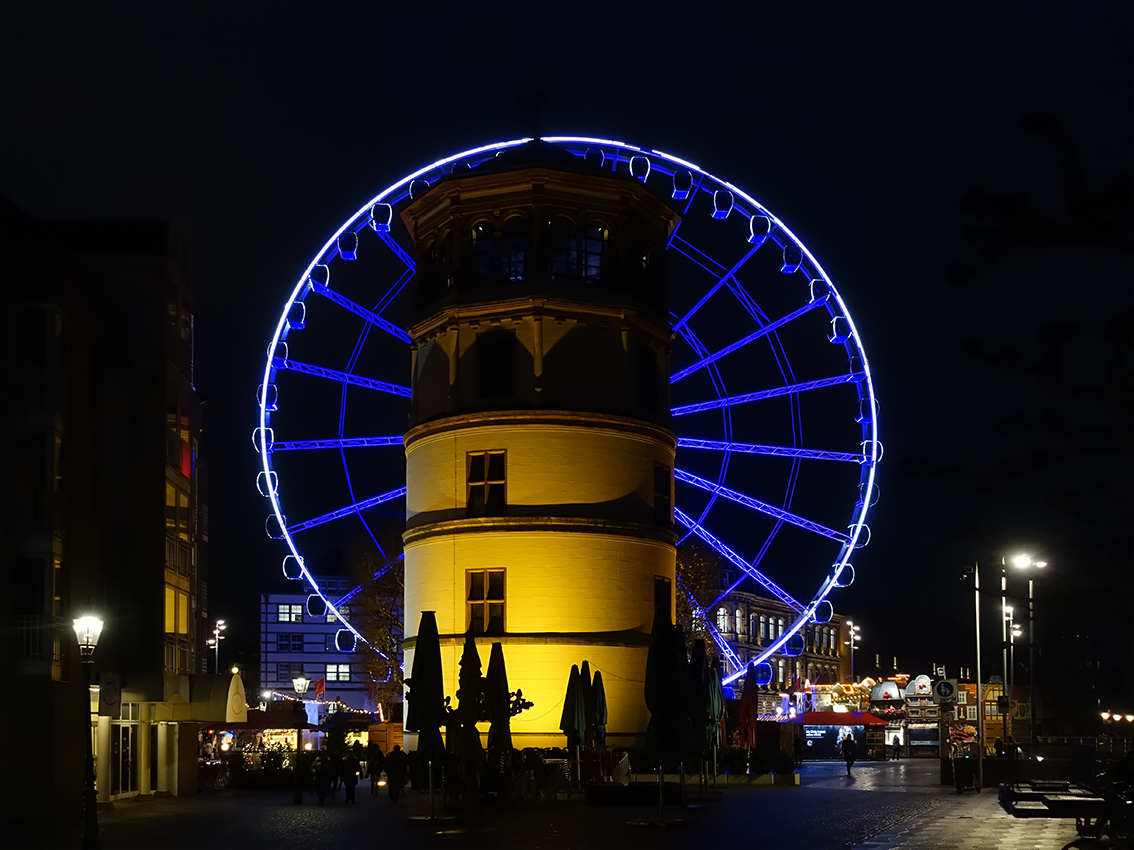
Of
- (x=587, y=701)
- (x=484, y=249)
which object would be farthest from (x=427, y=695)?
(x=484, y=249)

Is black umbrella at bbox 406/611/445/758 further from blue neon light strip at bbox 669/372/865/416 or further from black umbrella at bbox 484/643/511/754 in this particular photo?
blue neon light strip at bbox 669/372/865/416

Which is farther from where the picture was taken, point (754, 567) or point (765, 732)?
point (765, 732)

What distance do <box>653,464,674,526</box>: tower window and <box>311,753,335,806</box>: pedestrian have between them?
11895mm

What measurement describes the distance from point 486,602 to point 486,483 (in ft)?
11.2

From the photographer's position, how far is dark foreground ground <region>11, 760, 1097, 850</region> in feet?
98.7

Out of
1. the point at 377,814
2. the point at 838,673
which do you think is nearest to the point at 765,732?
the point at 377,814

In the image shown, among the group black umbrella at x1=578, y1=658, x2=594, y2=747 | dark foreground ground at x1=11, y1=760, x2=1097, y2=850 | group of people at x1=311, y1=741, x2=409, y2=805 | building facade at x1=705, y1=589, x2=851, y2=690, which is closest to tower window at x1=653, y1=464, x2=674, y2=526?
black umbrella at x1=578, y1=658, x2=594, y2=747

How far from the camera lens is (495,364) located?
50812mm

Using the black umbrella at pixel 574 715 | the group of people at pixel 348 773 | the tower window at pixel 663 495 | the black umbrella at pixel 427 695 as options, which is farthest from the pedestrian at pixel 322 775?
the tower window at pixel 663 495

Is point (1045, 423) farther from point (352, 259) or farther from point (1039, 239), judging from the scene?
point (352, 259)

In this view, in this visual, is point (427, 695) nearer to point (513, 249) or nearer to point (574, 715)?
point (574, 715)

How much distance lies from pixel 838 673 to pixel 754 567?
5180 inches

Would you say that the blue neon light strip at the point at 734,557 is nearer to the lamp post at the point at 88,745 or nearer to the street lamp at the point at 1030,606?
the street lamp at the point at 1030,606

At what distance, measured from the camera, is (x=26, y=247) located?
39250 millimetres
